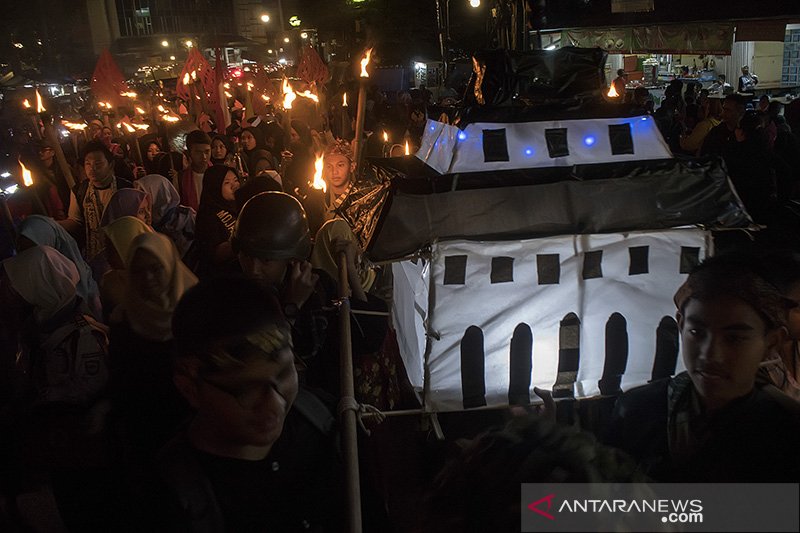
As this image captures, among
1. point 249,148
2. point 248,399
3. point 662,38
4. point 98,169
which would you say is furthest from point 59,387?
point 662,38

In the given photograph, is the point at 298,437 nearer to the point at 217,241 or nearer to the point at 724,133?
the point at 217,241

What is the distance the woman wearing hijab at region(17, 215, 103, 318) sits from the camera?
430 centimetres

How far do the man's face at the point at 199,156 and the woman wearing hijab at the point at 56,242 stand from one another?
2.51 meters

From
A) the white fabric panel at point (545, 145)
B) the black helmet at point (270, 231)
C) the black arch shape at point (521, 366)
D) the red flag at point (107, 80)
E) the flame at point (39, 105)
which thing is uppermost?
the red flag at point (107, 80)

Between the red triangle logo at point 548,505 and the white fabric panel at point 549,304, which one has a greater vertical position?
the red triangle logo at point 548,505

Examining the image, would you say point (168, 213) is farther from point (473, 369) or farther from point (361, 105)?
point (473, 369)

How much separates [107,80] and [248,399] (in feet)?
44.9

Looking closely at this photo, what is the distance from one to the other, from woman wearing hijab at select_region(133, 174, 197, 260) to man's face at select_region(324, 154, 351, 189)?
1596 mm

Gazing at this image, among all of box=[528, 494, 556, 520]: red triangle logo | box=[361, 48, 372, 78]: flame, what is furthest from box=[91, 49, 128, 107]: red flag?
box=[528, 494, 556, 520]: red triangle logo

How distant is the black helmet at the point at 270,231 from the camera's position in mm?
2980

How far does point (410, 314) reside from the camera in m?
4.54

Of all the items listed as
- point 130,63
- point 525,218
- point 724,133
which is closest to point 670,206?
point 525,218

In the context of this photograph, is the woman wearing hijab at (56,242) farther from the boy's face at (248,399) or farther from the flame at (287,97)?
the flame at (287,97)

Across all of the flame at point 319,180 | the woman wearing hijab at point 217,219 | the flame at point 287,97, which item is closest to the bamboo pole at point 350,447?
the woman wearing hijab at point 217,219
